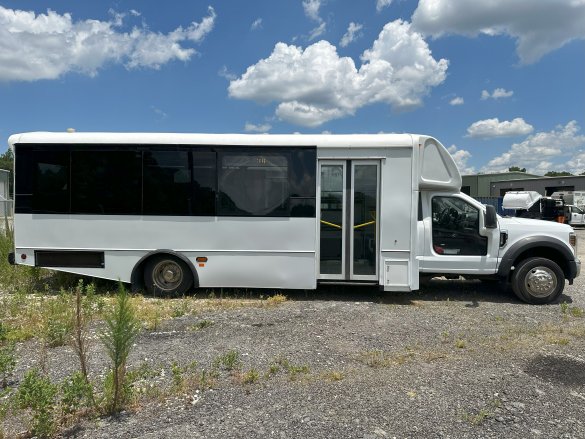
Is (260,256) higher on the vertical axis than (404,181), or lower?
lower

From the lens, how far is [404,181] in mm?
6863

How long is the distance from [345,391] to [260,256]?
3.56m

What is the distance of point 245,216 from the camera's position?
23.1 ft

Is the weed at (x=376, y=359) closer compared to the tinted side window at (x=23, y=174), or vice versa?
the weed at (x=376, y=359)

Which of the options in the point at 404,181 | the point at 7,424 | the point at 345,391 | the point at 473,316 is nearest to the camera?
the point at 7,424

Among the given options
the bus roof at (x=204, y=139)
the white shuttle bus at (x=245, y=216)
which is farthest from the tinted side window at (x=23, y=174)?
the bus roof at (x=204, y=139)

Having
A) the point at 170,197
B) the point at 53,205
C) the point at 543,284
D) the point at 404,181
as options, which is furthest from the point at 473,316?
the point at 53,205

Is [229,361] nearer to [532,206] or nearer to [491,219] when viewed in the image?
[491,219]

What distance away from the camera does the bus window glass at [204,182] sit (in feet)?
23.2

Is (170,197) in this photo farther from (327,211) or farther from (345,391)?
(345,391)

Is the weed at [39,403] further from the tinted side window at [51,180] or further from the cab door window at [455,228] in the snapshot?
the cab door window at [455,228]

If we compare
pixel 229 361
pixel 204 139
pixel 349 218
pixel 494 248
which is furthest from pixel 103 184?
pixel 494 248

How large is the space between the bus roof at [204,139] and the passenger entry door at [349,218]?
38cm

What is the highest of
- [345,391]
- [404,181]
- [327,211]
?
[404,181]
